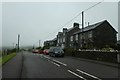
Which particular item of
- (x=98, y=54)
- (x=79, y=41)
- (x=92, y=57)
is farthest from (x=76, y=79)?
(x=79, y=41)

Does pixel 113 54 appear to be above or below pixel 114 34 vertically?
below

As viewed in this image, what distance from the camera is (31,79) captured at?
9.89 metres

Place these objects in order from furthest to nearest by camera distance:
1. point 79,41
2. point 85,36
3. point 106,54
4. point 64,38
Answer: point 64,38
point 79,41
point 85,36
point 106,54

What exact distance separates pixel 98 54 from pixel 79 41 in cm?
4296

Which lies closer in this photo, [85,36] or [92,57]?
[92,57]

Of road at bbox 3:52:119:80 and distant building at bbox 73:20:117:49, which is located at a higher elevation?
distant building at bbox 73:20:117:49

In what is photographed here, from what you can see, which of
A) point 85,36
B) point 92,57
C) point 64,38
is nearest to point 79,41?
point 85,36

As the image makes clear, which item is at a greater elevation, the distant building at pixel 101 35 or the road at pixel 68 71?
the distant building at pixel 101 35

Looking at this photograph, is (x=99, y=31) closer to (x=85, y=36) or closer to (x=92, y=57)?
(x=85, y=36)

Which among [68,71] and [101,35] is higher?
[101,35]

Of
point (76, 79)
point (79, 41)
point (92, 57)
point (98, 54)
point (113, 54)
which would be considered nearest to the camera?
point (76, 79)

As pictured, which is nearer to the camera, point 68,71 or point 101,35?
point 68,71

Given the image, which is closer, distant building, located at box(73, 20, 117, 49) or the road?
the road

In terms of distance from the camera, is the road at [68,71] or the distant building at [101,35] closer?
the road at [68,71]
